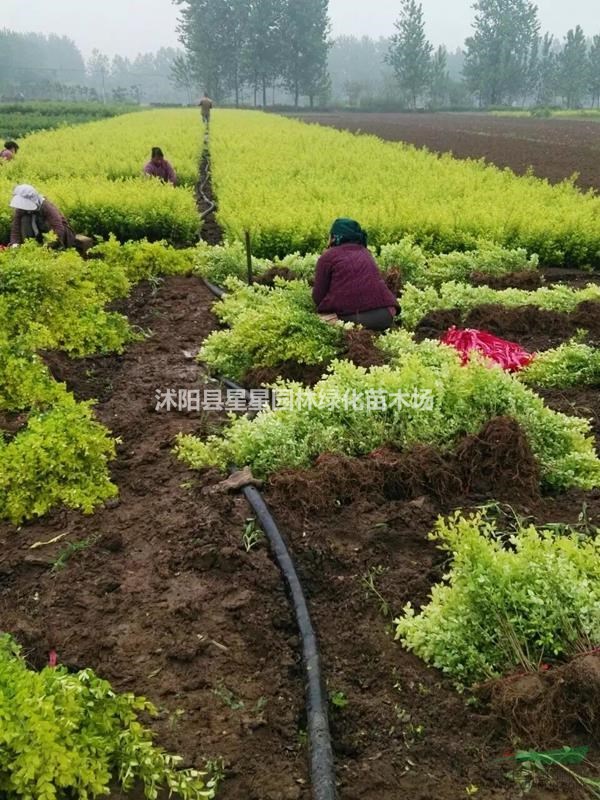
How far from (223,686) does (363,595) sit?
0.89m

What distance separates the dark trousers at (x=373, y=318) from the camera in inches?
282

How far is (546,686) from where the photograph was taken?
2898 mm

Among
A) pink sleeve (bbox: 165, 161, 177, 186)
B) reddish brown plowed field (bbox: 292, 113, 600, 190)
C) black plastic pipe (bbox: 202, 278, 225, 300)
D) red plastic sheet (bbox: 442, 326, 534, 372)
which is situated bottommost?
reddish brown plowed field (bbox: 292, 113, 600, 190)

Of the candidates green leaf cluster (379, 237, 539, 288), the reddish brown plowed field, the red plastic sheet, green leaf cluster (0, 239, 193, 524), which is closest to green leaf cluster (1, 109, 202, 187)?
green leaf cluster (0, 239, 193, 524)

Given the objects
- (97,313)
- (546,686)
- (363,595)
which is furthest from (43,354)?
(546,686)

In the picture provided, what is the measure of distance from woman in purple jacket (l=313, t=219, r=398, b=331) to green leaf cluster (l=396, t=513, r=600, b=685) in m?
4.10

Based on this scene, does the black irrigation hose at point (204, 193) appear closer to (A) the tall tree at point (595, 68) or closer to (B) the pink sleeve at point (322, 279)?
(B) the pink sleeve at point (322, 279)

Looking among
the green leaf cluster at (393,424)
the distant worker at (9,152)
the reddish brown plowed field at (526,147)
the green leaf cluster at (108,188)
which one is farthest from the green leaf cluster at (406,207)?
the green leaf cluster at (393,424)

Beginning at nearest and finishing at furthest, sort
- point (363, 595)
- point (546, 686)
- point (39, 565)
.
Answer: point (546, 686) < point (363, 595) < point (39, 565)

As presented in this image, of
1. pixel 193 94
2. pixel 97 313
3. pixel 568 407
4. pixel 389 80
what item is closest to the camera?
pixel 568 407

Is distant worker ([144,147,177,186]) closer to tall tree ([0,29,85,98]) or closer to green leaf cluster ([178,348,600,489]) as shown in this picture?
green leaf cluster ([178,348,600,489])

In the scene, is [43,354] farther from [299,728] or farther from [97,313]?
[299,728]

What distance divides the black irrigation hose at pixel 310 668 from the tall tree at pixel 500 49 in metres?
94.4

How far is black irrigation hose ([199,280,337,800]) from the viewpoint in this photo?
8.83 feet
